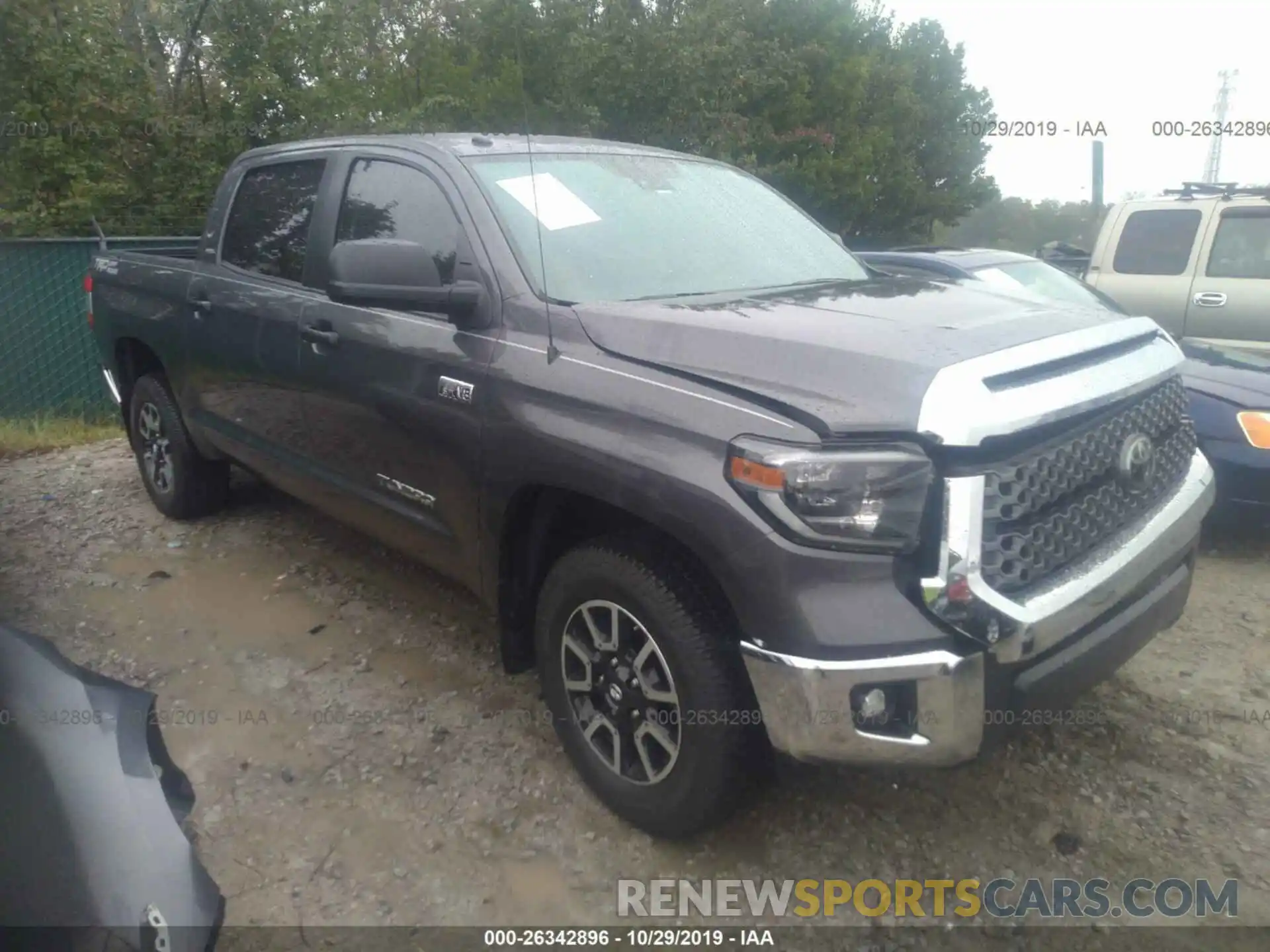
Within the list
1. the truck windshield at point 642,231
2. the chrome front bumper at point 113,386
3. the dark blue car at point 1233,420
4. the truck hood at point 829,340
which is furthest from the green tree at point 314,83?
the truck hood at point 829,340

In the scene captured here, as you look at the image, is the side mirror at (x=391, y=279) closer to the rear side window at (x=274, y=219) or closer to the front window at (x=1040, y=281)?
the rear side window at (x=274, y=219)

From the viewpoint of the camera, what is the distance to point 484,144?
3.46 m

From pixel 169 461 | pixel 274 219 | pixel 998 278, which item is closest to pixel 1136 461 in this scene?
pixel 274 219

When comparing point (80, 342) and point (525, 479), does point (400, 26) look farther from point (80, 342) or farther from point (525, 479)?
point (525, 479)

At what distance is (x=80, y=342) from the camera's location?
353 inches

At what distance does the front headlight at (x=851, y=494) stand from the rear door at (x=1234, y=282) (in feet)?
20.5

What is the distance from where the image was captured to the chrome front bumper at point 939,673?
2168 millimetres

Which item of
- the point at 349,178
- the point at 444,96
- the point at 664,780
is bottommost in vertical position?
the point at 664,780

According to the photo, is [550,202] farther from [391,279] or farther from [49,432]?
[49,432]

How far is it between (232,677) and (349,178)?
1.87 meters

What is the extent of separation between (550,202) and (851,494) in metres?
1.55

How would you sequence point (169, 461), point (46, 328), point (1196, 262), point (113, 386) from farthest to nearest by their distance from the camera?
1. point (46, 328)
2. point (1196, 262)
3. point (113, 386)
4. point (169, 461)

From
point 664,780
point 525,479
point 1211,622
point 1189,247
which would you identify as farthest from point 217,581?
point 1189,247

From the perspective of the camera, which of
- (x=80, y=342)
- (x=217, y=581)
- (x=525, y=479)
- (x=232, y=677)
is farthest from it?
(x=80, y=342)
